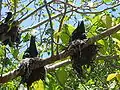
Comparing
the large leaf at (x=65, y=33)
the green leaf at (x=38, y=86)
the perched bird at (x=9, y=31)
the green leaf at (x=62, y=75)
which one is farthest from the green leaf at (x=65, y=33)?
the perched bird at (x=9, y=31)

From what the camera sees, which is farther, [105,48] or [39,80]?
[105,48]

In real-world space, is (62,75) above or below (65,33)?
below

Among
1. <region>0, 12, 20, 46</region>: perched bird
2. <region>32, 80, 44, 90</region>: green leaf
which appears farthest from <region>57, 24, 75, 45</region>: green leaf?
<region>0, 12, 20, 46</region>: perched bird

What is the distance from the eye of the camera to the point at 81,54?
1857 mm

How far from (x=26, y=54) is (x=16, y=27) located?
524 millimetres

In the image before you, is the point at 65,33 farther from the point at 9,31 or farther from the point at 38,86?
the point at 9,31

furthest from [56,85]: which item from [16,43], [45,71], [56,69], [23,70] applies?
[16,43]

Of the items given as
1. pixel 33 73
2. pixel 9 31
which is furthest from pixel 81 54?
pixel 9 31

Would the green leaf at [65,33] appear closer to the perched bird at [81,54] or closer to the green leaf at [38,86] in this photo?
the perched bird at [81,54]

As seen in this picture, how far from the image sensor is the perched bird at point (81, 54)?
1.85 metres

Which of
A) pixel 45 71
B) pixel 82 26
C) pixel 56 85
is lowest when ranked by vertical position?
pixel 56 85

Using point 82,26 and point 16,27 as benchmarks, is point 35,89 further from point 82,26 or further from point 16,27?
point 16,27

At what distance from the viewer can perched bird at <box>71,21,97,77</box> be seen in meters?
1.85

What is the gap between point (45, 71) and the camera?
6.14 feet
